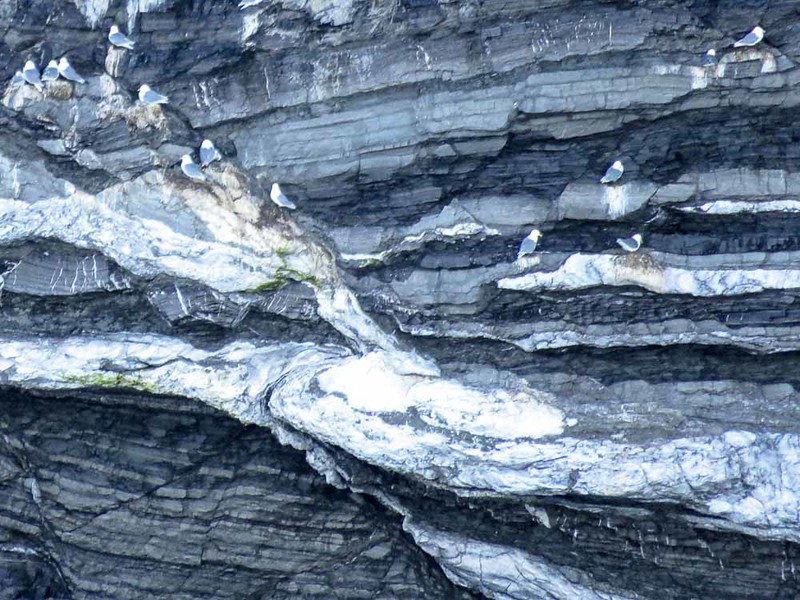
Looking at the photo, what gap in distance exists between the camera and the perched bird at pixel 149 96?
7371 millimetres

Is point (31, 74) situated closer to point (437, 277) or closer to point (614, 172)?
point (437, 277)

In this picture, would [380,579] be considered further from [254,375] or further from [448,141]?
[448,141]

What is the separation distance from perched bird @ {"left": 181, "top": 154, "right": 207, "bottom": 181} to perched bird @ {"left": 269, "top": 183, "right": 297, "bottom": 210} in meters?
0.60

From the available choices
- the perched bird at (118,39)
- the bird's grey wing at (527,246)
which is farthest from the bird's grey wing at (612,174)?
the perched bird at (118,39)

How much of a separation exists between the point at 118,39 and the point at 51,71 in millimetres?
626

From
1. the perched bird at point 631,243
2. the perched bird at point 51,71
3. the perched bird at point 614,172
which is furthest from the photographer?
the perched bird at point 51,71

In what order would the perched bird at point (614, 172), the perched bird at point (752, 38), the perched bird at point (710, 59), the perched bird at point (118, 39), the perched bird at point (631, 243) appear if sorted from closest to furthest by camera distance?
the perched bird at point (752, 38)
the perched bird at point (710, 59)
the perched bird at point (614, 172)
the perched bird at point (631, 243)
the perched bird at point (118, 39)

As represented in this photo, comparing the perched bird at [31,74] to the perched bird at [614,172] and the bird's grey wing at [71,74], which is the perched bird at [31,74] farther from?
the perched bird at [614,172]

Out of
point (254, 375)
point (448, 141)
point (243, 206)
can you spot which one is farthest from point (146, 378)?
point (448, 141)

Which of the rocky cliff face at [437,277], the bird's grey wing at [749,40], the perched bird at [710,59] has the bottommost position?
the rocky cliff face at [437,277]

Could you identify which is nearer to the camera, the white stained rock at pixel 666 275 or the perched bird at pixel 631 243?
the white stained rock at pixel 666 275

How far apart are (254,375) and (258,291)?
683 millimetres

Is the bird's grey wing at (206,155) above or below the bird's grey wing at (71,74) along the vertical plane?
below

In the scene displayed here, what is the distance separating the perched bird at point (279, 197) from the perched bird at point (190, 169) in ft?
1.97
